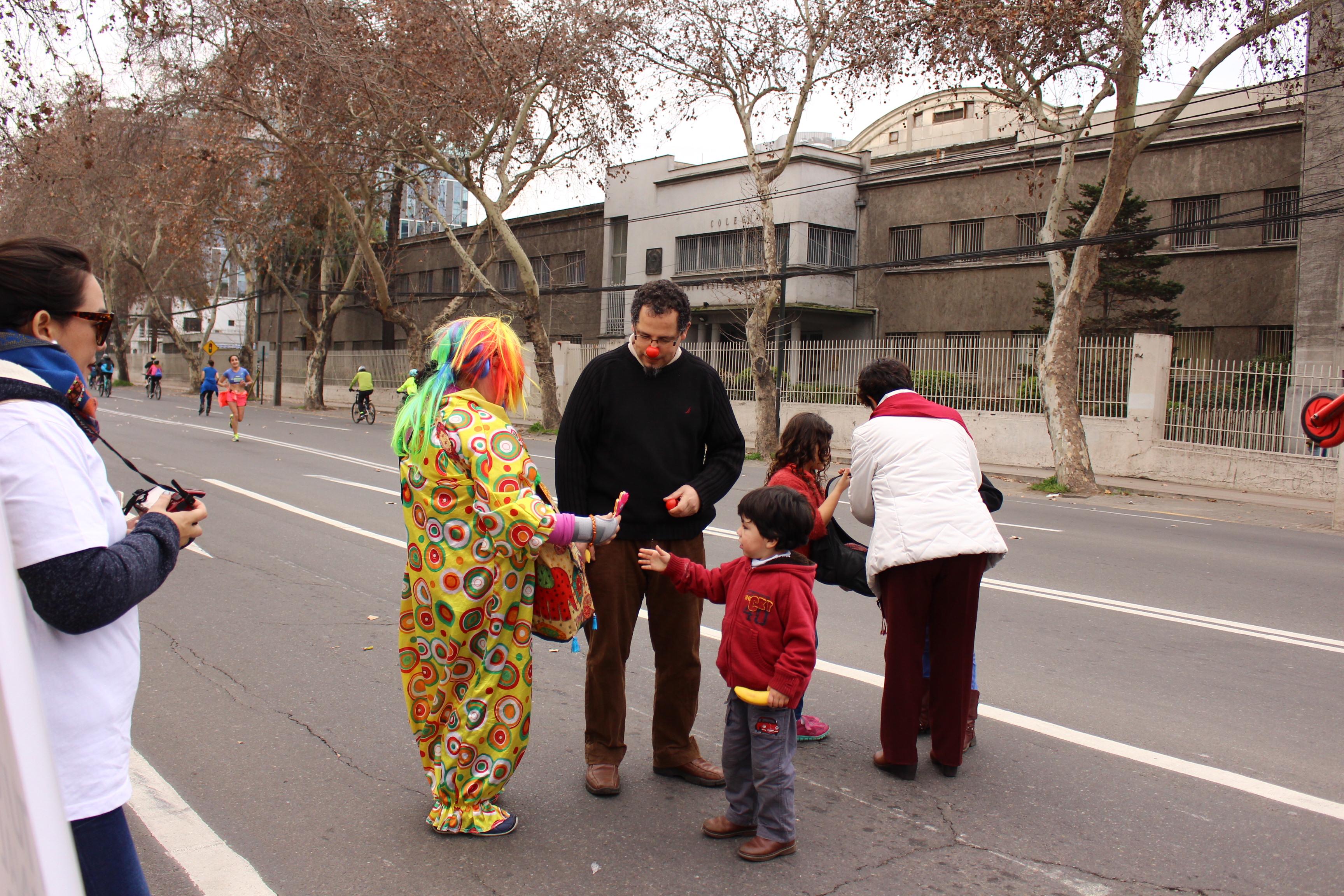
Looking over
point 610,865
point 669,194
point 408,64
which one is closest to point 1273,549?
point 610,865

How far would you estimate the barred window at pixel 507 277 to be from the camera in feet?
140

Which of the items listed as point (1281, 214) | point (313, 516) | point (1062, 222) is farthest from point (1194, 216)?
point (313, 516)

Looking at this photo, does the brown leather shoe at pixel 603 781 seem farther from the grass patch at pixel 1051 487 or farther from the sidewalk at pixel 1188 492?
the grass patch at pixel 1051 487

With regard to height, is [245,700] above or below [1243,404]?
below

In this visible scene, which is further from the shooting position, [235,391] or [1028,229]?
[1028,229]

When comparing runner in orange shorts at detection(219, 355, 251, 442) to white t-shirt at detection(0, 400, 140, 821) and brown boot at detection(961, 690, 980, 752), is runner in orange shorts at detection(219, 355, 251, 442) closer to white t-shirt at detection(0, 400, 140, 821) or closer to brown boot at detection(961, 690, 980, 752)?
brown boot at detection(961, 690, 980, 752)

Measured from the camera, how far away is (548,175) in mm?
28031

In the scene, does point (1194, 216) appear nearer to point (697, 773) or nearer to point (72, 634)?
point (697, 773)

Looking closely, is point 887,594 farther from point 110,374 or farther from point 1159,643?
point 110,374

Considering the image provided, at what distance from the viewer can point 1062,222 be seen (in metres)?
27.4

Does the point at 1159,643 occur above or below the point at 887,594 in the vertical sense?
below

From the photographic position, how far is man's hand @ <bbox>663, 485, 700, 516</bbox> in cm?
373

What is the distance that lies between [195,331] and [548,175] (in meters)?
67.4

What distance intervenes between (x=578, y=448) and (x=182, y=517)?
6.10 feet
